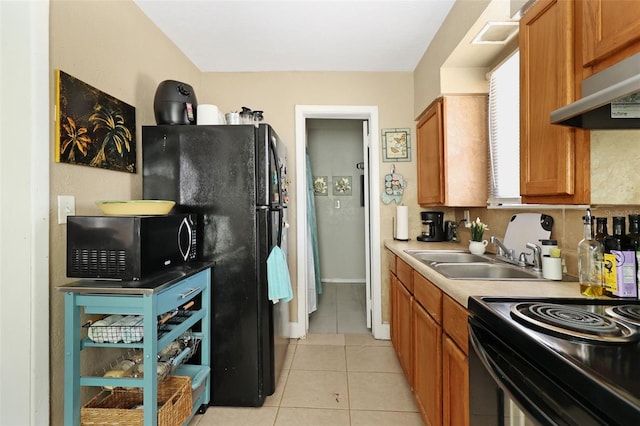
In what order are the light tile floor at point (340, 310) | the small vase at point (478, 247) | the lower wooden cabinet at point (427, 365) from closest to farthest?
the lower wooden cabinet at point (427, 365) < the small vase at point (478, 247) < the light tile floor at point (340, 310)

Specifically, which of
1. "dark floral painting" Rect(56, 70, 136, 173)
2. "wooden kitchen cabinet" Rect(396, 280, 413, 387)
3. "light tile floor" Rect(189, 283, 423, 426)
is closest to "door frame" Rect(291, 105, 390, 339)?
"light tile floor" Rect(189, 283, 423, 426)

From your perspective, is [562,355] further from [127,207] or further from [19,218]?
[19,218]

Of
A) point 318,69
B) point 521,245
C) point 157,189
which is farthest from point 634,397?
point 318,69

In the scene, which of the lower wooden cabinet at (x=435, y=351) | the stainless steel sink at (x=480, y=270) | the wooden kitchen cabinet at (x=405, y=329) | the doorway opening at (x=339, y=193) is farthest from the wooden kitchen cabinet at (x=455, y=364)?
the doorway opening at (x=339, y=193)

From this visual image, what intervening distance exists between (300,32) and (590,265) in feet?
7.30

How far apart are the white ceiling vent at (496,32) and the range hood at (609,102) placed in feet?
2.85

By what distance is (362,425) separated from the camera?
5.58ft

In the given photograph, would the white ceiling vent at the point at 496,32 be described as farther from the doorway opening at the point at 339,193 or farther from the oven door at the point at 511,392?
the doorway opening at the point at 339,193

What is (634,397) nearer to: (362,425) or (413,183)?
(362,425)

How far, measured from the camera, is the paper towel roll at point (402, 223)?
266 cm

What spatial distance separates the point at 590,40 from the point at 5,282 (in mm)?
2345

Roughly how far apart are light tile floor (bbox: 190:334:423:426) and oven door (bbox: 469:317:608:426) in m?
0.94

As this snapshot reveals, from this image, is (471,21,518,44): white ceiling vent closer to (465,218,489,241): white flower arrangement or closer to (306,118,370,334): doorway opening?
(465,218,489,241): white flower arrangement

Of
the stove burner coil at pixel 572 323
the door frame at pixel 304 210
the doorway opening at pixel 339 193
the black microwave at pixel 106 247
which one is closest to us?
the stove burner coil at pixel 572 323
